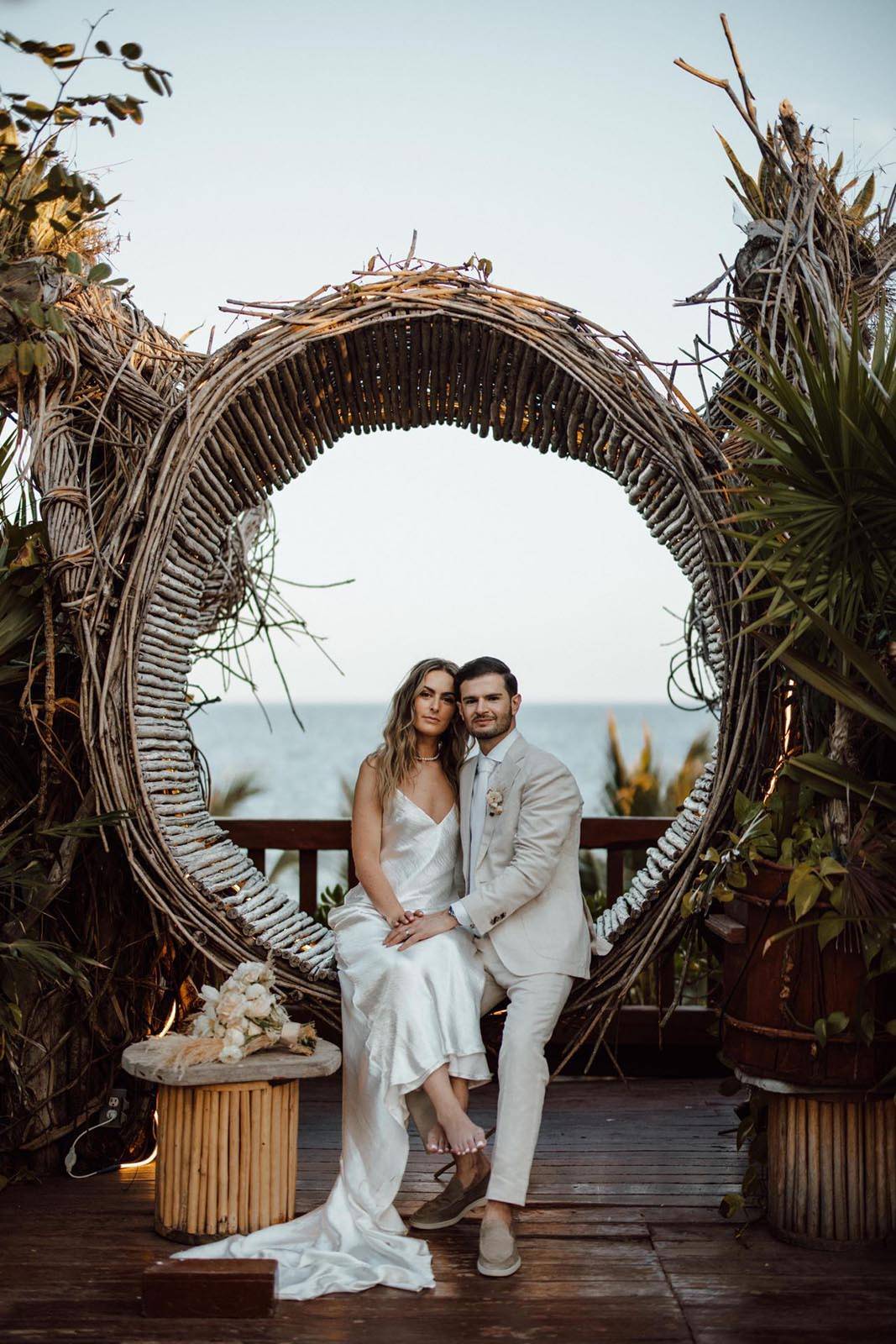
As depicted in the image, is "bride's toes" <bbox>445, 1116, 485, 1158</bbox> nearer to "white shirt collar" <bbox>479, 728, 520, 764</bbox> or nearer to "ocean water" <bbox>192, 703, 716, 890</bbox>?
"white shirt collar" <bbox>479, 728, 520, 764</bbox>

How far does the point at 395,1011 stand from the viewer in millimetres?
2836

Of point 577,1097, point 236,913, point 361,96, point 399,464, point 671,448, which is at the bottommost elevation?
point 577,1097

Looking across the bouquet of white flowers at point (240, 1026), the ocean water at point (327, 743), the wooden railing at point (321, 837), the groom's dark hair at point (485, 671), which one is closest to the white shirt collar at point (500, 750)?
the groom's dark hair at point (485, 671)

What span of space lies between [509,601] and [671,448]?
27068mm

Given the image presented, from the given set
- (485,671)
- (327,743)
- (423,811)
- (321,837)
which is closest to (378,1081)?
(423,811)

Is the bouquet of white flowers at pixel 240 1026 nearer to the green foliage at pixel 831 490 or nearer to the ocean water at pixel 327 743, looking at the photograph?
the green foliage at pixel 831 490

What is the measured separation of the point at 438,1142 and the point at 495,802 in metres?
0.88

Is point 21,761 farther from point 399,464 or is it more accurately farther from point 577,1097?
point 399,464

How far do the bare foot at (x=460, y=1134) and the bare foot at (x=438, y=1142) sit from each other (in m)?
0.04

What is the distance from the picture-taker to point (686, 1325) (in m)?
2.27

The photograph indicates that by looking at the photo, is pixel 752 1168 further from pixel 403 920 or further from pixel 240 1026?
pixel 240 1026

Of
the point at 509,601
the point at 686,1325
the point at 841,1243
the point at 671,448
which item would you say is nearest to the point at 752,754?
the point at 671,448

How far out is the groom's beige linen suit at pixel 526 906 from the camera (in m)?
2.86

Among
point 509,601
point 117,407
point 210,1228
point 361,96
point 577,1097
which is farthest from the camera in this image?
point 509,601
